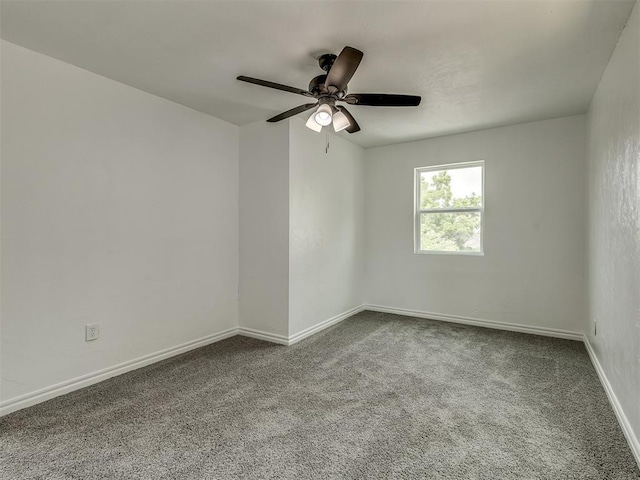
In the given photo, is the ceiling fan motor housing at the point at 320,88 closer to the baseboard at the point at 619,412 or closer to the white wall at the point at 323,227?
the white wall at the point at 323,227

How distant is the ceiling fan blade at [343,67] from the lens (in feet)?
5.95

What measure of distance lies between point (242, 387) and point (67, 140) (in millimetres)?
2124

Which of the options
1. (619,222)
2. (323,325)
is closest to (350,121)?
(619,222)

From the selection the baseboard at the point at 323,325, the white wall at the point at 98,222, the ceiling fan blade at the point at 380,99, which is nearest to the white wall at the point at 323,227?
the baseboard at the point at 323,325

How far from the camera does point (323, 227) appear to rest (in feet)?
13.2

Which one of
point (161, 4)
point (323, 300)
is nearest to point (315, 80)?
point (161, 4)

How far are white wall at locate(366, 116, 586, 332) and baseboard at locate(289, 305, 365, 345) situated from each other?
1.52 feet

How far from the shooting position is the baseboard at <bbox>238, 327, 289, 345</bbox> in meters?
3.46

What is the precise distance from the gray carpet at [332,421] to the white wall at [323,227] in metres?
0.82

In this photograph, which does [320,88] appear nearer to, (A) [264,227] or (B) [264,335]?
(A) [264,227]

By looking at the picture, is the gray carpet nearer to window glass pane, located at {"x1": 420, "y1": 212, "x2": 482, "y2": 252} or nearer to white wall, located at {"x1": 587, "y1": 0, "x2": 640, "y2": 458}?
white wall, located at {"x1": 587, "y1": 0, "x2": 640, "y2": 458}

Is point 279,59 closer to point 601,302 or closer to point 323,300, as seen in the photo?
point 323,300

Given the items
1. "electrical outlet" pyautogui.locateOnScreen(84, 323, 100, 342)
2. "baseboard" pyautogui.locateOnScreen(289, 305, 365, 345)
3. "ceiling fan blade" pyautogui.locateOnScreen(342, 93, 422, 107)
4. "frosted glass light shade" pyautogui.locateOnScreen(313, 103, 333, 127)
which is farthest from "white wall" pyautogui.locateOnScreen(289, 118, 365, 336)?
"electrical outlet" pyautogui.locateOnScreen(84, 323, 100, 342)

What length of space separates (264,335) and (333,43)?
8.95ft
